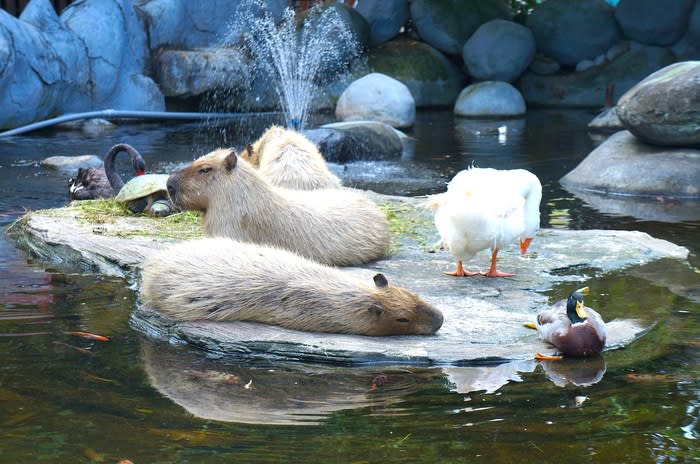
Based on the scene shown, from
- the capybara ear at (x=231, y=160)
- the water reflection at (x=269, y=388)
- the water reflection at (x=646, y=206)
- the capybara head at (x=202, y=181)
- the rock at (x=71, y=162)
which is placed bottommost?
the water reflection at (x=646, y=206)

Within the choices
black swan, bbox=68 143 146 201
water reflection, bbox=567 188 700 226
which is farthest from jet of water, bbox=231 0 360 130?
black swan, bbox=68 143 146 201

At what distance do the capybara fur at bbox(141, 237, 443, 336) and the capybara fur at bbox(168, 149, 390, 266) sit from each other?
826 mm

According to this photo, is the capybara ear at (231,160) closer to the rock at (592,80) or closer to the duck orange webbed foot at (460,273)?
the duck orange webbed foot at (460,273)

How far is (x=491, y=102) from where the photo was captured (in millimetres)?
18688

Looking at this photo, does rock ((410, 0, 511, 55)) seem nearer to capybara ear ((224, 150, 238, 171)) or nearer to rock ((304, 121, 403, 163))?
rock ((304, 121, 403, 163))

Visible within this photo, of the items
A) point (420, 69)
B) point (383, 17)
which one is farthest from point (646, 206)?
point (383, 17)

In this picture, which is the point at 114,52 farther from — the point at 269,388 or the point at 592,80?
the point at 269,388

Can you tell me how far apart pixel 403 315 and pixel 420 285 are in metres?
0.82

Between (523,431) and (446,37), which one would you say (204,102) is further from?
(523,431)

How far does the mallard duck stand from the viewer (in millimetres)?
4664

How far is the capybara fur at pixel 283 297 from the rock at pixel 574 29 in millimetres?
16230

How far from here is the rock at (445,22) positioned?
20234mm

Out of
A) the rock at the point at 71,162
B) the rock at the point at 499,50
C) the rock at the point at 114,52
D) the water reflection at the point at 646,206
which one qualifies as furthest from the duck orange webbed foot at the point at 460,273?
the rock at the point at 499,50

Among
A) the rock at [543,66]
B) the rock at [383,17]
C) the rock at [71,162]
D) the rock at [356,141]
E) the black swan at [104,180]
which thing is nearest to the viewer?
the black swan at [104,180]
